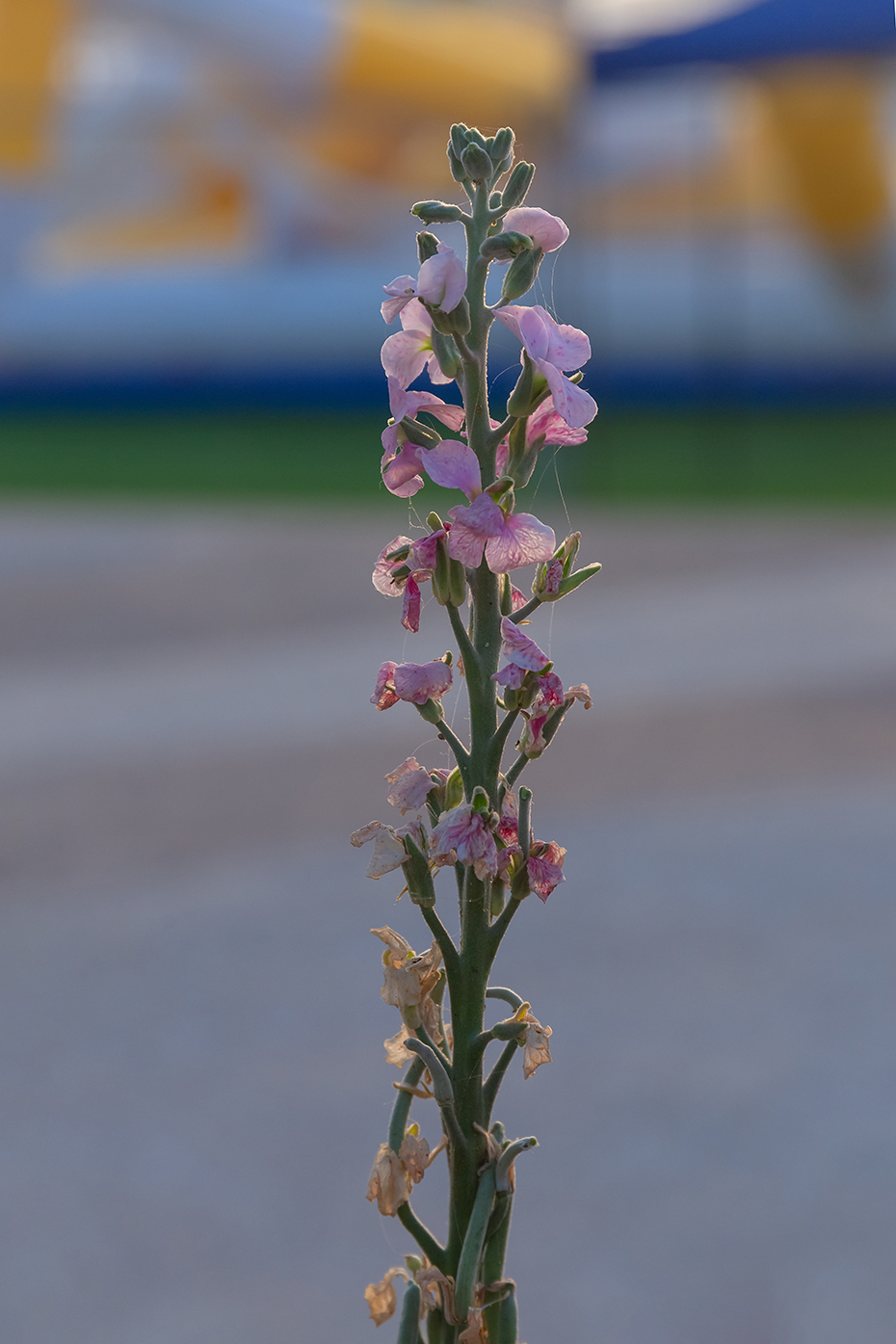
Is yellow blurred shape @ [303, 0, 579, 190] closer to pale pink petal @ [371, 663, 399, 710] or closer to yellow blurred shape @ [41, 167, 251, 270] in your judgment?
yellow blurred shape @ [41, 167, 251, 270]

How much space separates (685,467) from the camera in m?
9.30

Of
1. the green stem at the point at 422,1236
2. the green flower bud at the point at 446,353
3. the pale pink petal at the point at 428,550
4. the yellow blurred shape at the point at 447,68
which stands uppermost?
the yellow blurred shape at the point at 447,68

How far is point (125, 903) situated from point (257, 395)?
26.5 feet

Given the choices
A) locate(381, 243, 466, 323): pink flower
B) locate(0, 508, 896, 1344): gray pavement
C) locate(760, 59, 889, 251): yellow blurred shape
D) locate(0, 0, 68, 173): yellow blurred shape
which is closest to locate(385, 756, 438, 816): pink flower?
locate(381, 243, 466, 323): pink flower

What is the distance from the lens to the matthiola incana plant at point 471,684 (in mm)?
639

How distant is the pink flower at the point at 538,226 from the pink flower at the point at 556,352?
30mm

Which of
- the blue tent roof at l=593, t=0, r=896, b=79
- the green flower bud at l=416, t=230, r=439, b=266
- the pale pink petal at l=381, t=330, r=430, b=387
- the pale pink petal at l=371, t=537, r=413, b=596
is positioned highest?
the blue tent roof at l=593, t=0, r=896, b=79

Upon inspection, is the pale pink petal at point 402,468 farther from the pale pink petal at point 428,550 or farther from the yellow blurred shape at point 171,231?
the yellow blurred shape at point 171,231

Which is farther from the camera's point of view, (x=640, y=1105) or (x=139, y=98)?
(x=139, y=98)

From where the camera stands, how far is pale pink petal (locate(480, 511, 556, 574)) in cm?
64

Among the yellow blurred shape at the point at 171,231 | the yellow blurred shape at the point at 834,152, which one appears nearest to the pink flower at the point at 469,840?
the yellow blurred shape at the point at 834,152

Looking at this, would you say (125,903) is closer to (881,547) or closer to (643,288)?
(881,547)

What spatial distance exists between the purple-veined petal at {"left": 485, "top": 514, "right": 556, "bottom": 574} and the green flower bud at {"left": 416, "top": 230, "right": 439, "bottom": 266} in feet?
0.40

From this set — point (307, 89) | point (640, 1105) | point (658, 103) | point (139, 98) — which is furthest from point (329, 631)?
point (658, 103)
